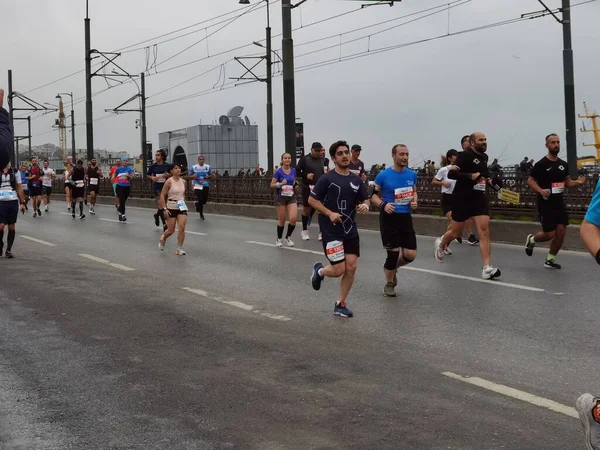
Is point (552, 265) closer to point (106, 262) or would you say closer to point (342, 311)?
point (342, 311)

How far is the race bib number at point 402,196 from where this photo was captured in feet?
32.8

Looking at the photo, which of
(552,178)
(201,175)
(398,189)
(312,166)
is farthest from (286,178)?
(201,175)

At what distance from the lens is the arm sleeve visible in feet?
13.8

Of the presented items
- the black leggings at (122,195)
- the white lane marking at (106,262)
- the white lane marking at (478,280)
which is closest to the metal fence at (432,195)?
the black leggings at (122,195)

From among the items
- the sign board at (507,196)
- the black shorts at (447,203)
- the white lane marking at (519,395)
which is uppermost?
the sign board at (507,196)

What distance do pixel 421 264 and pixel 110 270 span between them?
4472 millimetres

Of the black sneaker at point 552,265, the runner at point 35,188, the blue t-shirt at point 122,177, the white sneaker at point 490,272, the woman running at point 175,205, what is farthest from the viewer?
the runner at point 35,188

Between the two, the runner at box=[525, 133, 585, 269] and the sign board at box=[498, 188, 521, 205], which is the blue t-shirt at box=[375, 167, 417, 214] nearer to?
the sign board at box=[498, 188, 521, 205]

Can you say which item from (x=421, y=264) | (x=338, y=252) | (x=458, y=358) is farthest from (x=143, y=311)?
(x=421, y=264)

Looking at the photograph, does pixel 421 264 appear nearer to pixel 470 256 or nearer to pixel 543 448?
pixel 470 256

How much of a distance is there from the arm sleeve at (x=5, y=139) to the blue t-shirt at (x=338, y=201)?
185 inches

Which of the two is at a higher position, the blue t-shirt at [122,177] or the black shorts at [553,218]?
the blue t-shirt at [122,177]

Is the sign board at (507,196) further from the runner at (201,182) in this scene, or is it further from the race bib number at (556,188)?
the runner at (201,182)

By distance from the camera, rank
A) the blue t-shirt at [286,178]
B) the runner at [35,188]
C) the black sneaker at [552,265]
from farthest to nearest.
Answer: the runner at [35,188] < the blue t-shirt at [286,178] < the black sneaker at [552,265]
